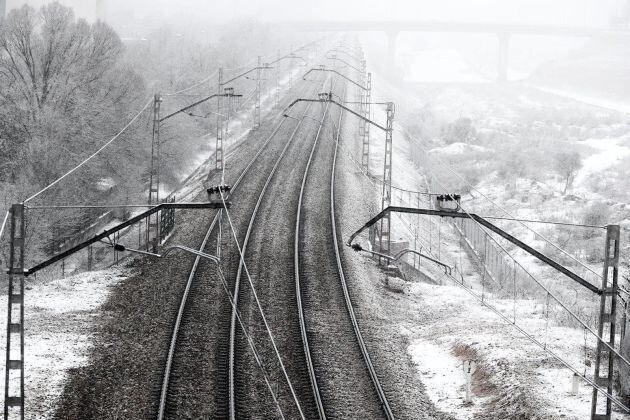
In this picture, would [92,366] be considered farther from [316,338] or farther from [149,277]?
[149,277]

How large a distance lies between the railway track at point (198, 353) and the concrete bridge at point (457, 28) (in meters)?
129

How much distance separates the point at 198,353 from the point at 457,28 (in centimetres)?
14786

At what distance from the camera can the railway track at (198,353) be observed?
760 inches

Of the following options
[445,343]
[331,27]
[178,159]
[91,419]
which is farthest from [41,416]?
[331,27]

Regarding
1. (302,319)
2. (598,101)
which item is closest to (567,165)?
(302,319)

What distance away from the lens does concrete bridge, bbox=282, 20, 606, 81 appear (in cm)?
15725

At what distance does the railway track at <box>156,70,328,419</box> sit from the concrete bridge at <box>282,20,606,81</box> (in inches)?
5095

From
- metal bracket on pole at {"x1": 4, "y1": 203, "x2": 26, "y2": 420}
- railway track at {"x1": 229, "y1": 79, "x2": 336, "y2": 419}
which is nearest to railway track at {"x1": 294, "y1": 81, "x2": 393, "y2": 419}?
railway track at {"x1": 229, "y1": 79, "x2": 336, "y2": 419}

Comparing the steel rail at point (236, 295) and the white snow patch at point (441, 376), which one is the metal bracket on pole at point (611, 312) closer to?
the white snow patch at point (441, 376)

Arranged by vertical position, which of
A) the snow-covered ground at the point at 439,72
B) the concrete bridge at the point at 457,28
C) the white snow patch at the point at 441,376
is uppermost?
the concrete bridge at the point at 457,28

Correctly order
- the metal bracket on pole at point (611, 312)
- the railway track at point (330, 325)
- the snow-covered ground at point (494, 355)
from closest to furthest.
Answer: the metal bracket on pole at point (611, 312)
the snow-covered ground at point (494, 355)
the railway track at point (330, 325)

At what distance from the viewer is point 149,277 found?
2923cm

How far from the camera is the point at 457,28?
162 meters

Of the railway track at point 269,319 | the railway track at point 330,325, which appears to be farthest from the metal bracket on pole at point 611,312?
the railway track at point 269,319
